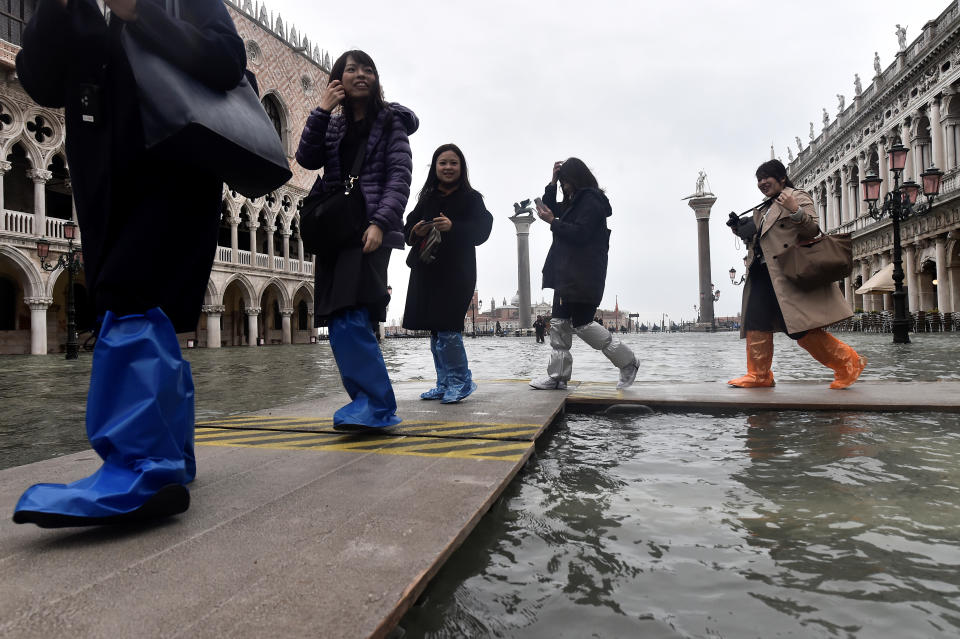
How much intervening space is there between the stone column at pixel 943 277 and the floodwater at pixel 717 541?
99.4ft

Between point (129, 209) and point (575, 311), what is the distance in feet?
11.1

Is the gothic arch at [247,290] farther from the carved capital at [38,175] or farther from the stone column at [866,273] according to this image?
the stone column at [866,273]

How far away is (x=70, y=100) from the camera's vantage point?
1751 millimetres

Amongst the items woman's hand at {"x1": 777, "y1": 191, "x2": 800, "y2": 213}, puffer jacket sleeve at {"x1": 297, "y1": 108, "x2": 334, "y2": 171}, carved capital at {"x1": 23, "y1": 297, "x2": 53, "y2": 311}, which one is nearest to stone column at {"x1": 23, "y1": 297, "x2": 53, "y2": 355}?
carved capital at {"x1": 23, "y1": 297, "x2": 53, "y2": 311}

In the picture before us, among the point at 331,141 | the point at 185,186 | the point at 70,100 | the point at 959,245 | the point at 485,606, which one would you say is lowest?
the point at 485,606

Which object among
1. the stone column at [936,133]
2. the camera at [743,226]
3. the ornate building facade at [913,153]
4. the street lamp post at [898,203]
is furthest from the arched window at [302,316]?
the camera at [743,226]

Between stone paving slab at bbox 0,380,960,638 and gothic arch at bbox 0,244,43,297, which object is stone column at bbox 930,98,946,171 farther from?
gothic arch at bbox 0,244,43,297

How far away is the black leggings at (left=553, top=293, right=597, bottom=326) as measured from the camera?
4.66 meters

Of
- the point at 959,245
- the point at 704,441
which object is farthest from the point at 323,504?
the point at 959,245

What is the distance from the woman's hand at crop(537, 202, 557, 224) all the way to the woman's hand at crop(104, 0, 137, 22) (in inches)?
134

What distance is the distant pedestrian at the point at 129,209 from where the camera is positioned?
63.9 inches

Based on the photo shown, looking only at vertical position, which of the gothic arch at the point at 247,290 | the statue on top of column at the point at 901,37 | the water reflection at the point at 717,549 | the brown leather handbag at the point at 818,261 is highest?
the statue on top of column at the point at 901,37

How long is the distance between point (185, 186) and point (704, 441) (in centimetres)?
249

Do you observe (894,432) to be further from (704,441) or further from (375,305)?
(375,305)
